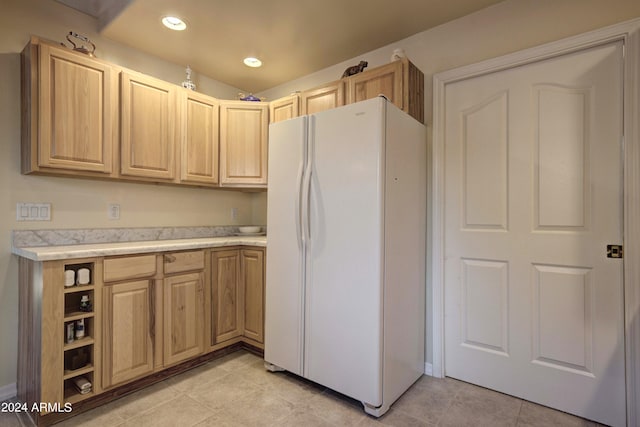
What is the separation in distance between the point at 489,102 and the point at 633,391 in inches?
71.9

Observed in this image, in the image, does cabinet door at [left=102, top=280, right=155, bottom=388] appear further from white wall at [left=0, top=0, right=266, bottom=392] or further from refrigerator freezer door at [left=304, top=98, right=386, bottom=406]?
refrigerator freezer door at [left=304, top=98, right=386, bottom=406]

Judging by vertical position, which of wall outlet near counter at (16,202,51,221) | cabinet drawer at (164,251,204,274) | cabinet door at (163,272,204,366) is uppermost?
wall outlet near counter at (16,202,51,221)

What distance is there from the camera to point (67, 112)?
2.00m

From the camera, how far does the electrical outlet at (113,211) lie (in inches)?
95.7

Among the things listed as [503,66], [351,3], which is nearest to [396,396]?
[503,66]

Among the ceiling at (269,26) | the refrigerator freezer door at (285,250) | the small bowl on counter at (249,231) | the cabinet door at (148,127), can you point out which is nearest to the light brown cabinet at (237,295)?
the refrigerator freezer door at (285,250)

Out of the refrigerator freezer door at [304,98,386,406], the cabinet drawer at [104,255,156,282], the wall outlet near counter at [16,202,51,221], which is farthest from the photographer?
the wall outlet near counter at [16,202,51,221]

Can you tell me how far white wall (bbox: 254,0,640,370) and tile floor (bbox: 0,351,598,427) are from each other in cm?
43

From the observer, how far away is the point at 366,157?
72.1 inches

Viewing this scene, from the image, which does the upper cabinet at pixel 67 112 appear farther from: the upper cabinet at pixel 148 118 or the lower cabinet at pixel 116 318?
the lower cabinet at pixel 116 318

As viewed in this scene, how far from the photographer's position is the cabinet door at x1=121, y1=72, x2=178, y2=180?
227cm

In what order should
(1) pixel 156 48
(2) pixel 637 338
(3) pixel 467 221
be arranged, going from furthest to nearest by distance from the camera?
1. (1) pixel 156 48
2. (3) pixel 467 221
3. (2) pixel 637 338

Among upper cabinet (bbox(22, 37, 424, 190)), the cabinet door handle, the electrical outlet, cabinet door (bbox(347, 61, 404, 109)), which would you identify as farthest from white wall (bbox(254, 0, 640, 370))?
the electrical outlet

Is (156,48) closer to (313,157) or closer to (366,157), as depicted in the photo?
(313,157)
